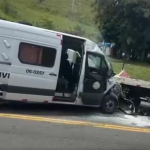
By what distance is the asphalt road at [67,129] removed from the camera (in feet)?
21.3

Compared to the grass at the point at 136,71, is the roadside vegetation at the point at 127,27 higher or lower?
higher

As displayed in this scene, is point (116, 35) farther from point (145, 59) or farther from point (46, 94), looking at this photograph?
point (46, 94)

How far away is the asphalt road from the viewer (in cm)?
649

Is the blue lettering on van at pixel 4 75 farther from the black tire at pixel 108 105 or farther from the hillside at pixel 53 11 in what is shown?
the hillside at pixel 53 11

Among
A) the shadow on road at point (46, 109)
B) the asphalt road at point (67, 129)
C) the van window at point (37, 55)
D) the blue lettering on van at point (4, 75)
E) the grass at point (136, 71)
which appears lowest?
the shadow on road at point (46, 109)

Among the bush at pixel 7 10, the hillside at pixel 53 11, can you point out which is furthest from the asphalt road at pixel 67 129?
the bush at pixel 7 10

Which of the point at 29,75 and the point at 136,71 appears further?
the point at 136,71

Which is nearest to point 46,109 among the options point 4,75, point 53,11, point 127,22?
point 4,75

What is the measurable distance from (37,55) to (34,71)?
425mm

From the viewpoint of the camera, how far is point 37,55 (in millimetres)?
9266

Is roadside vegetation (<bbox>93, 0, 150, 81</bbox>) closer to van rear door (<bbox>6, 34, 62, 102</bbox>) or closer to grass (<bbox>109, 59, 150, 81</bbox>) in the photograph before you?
grass (<bbox>109, 59, 150, 81</bbox>)

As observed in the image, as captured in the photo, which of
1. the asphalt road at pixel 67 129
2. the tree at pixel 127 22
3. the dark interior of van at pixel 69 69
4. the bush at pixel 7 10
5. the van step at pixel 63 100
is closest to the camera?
the asphalt road at pixel 67 129

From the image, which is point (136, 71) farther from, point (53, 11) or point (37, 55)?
point (53, 11)

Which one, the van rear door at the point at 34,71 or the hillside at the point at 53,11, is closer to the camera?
the van rear door at the point at 34,71
